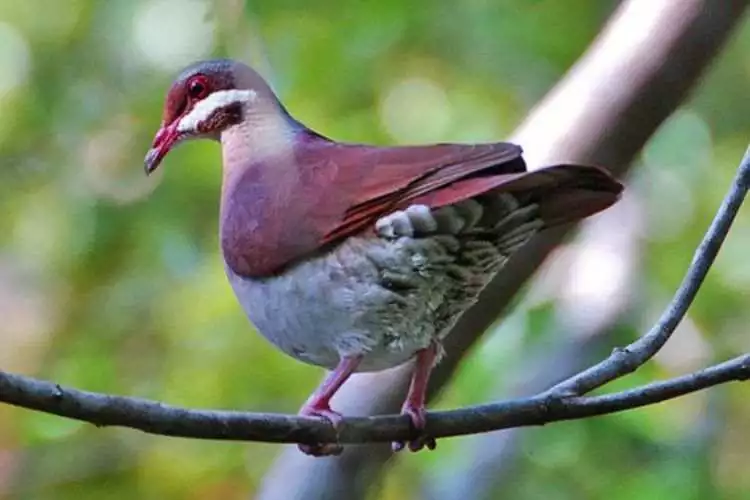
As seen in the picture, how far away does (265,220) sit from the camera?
5.72ft

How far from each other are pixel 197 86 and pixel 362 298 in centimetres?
39

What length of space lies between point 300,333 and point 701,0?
2.91ft

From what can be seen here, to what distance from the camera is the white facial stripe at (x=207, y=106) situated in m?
1.86

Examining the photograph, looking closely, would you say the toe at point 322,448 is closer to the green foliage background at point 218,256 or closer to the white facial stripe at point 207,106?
the white facial stripe at point 207,106

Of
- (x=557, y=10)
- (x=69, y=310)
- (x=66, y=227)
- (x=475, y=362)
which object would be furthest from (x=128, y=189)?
(x=557, y=10)

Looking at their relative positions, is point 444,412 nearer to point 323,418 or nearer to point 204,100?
point 323,418

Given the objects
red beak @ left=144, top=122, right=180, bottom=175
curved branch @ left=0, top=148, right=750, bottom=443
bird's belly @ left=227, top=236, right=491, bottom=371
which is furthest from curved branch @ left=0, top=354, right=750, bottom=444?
red beak @ left=144, top=122, right=180, bottom=175

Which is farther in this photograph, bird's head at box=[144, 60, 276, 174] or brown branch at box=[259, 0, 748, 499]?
brown branch at box=[259, 0, 748, 499]

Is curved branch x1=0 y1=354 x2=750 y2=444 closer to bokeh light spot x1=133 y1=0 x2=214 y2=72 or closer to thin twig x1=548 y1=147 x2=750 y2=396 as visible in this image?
thin twig x1=548 y1=147 x2=750 y2=396

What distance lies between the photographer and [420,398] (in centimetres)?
180

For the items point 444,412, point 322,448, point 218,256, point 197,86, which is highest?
point 197,86

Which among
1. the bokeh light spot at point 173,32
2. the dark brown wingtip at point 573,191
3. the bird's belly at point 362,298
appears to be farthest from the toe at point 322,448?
the bokeh light spot at point 173,32

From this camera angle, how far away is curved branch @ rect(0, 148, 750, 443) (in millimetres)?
1270

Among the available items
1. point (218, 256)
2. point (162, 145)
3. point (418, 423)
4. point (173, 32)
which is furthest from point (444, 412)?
point (218, 256)
